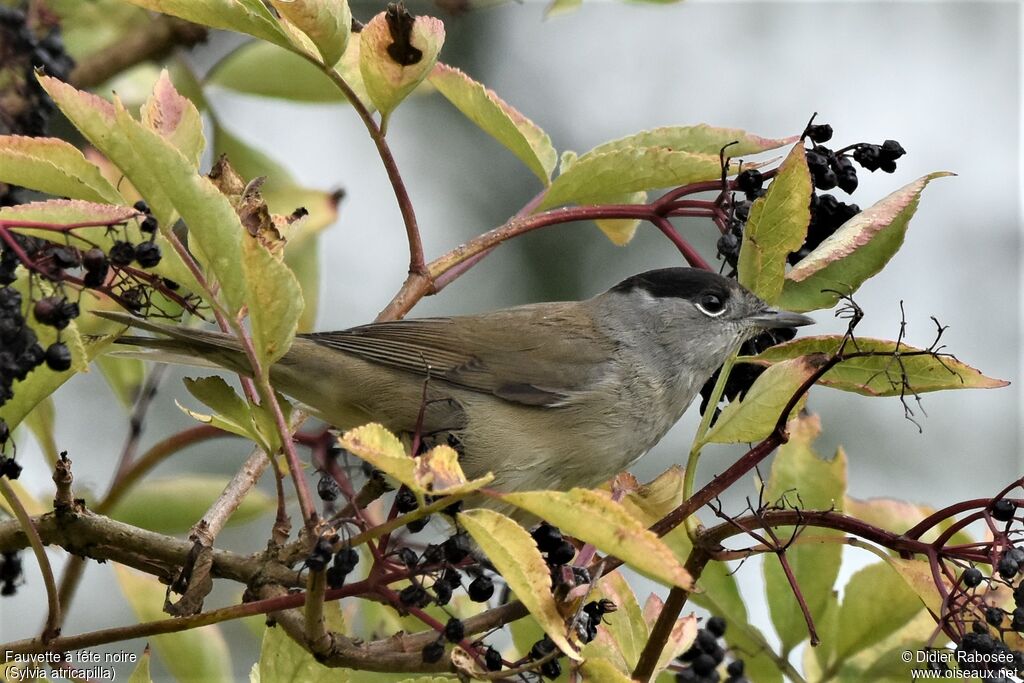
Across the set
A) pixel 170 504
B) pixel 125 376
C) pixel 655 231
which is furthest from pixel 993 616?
pixel 655 231

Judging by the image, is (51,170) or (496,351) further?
(496,351)

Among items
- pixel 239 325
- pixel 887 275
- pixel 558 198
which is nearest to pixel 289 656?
pixel 239 325

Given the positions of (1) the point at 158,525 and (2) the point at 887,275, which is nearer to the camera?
(1) the point at 158,525

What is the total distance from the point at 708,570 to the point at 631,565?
1.30m

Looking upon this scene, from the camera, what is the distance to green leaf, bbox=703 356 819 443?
1.94 metres

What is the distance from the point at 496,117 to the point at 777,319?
1.26 metres

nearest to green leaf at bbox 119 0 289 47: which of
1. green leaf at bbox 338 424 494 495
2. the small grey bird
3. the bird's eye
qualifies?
green leaf at bbox 338 424 494 495

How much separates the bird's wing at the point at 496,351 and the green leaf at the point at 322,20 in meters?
1.39

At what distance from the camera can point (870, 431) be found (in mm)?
9695

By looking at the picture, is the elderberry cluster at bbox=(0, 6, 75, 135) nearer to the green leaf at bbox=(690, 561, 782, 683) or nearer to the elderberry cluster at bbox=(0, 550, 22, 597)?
the elderberry cluster at bbox=(0, 550, 22, 597)

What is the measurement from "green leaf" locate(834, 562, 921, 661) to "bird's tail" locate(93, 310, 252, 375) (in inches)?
59.9

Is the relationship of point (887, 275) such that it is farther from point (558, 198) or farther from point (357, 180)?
point (558, 198)

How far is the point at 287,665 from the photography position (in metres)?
2.07

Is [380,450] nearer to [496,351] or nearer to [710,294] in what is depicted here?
[496,351]
